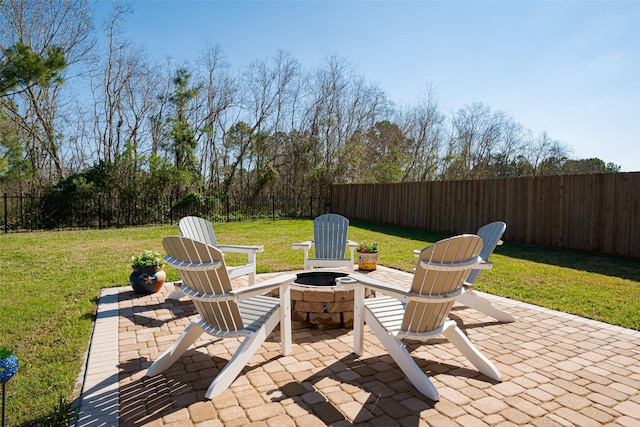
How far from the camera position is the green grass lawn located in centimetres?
266

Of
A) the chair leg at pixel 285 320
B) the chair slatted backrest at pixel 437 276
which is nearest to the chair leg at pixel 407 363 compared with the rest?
the chair slatted backrest at pixel 437 276

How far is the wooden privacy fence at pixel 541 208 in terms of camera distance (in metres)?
7.11

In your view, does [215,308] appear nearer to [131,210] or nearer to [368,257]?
[368,257]

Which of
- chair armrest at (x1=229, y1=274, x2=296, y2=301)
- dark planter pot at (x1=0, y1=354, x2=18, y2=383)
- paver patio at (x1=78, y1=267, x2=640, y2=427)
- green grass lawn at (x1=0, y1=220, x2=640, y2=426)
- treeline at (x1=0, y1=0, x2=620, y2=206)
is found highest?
treeline at (x1=0, y1=0, x2=620, y2=206)

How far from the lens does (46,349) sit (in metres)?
3.01

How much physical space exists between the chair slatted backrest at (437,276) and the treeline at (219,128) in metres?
13.1

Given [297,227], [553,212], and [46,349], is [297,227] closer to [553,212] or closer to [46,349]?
[553,212]

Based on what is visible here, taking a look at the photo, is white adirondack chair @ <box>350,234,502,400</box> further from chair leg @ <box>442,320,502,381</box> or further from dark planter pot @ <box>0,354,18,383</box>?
dark planter pot @ <box>0,354,18,383</box>

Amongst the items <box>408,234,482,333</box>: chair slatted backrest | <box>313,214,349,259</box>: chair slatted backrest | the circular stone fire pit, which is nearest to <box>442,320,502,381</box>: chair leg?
<box>408,234,482,333</box>: chair slatted backrest

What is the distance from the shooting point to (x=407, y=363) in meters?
2.42

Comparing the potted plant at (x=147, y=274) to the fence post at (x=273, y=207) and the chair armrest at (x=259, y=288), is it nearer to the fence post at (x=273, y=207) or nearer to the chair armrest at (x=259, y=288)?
the chair armrest at (x=259, y=288)

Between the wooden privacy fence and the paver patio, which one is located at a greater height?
the wooden privacy fence

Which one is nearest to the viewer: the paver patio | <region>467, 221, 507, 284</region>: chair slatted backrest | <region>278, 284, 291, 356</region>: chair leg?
the paver patio

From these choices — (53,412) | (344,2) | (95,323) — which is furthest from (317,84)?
(53,412)
